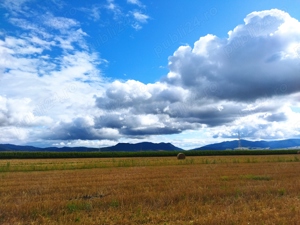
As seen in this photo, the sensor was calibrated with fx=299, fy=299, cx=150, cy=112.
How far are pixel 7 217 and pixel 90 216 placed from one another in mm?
2791

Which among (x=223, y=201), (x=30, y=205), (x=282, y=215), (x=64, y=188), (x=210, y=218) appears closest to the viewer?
(x=210, y=218)

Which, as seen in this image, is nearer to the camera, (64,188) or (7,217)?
(7,217)

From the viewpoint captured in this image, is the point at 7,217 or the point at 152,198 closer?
the point at 7,217

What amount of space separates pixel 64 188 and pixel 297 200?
11.4 meters

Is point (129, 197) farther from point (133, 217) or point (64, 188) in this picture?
point (64, 188)

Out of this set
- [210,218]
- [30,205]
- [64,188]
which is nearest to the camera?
[210,218]

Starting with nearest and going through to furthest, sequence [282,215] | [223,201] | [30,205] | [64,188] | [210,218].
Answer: [210,218], [282,215], [30,205], [223,201], [64,188]

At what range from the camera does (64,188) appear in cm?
1605

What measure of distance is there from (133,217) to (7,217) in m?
4.29

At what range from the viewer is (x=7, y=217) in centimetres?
1020

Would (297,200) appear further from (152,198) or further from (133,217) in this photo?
(133,217)

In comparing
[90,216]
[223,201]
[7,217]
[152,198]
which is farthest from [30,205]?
[223,201]

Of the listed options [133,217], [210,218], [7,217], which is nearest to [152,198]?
[133,217]

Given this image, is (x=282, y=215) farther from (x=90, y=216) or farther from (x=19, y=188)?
(x=19, y=188)
